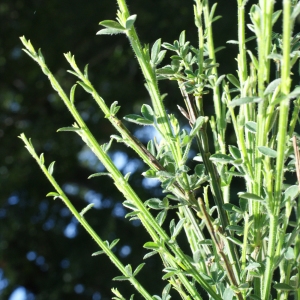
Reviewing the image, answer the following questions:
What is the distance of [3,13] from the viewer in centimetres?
171

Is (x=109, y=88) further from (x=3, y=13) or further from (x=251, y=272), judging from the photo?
(x=251, y=272)

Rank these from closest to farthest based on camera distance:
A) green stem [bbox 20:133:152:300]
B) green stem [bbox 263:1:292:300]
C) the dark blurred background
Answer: green stem [bbox 263:1:292:300] < green stem [bbox 20:133:152:300] < the dark blurred background

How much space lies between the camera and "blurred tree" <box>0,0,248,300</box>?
1.56m

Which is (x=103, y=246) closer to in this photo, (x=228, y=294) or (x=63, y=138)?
(x=228, y=294)

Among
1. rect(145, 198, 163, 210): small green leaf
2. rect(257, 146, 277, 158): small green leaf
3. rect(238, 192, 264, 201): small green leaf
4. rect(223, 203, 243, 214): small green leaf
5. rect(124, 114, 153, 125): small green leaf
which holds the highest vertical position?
rect(124, 114, 153, 125): small green leaf

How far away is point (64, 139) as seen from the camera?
1716 mm

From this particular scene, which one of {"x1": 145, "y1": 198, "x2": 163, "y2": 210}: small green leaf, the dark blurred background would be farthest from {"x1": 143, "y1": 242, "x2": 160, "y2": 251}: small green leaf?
the dark blurred background

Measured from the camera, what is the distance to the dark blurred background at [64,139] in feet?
5.13

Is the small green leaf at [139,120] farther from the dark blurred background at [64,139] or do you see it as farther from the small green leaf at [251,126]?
the dark blurred background at [64,139]

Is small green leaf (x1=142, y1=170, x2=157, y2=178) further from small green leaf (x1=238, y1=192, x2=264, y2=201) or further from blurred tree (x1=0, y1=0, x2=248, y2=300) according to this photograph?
blurred tree (x1=0, y1=0, x2=248, y2=300)

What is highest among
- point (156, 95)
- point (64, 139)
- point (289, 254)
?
point (156, 95)

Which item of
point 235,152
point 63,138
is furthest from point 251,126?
point 63,138

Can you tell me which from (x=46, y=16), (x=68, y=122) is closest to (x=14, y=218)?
(x=68, y=122)

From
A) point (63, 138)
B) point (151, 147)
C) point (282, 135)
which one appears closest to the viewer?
point (282, 135)
